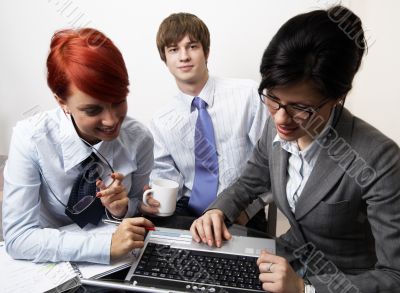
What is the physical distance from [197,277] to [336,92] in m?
0.56

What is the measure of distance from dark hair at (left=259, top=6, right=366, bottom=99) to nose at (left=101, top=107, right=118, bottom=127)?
0.44 m

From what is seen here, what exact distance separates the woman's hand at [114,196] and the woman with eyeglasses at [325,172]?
0.26 m

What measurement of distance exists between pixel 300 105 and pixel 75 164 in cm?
69

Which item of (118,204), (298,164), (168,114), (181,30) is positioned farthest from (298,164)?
(181,30)

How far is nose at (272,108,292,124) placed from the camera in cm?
88

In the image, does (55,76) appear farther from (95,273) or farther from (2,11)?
(2,11)

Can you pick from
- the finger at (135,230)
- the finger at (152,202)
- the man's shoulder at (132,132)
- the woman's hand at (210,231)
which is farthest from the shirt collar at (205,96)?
the finger at (135,230)

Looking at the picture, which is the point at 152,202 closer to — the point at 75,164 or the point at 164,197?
the point at 164,197

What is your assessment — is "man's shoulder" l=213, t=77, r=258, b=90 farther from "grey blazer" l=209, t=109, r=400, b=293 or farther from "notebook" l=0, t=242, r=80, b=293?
"notebook" l=0, t=242, r=80, b=293

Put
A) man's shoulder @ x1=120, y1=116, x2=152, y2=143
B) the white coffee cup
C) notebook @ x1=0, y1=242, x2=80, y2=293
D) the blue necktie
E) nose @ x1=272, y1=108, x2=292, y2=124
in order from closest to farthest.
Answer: notebook @ x1=0, y1=242, x2=80, y2=293 < nose @ x1=272, y1=108, x2=292, y2=124 < the white coffee cup < man's shoulder @ x1=120, y1=116, x2=152, y2=143 < the blue necktie

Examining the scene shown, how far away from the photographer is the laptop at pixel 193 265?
0.79 metres

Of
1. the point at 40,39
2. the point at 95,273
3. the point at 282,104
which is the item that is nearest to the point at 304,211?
the point at 282,104

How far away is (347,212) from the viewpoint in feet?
3.12

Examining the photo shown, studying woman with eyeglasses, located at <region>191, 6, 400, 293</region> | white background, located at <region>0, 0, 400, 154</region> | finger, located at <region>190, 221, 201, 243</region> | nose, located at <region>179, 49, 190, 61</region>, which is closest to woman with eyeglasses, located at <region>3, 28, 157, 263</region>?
finger, located at <region>190, 221, 201, 243</region>
